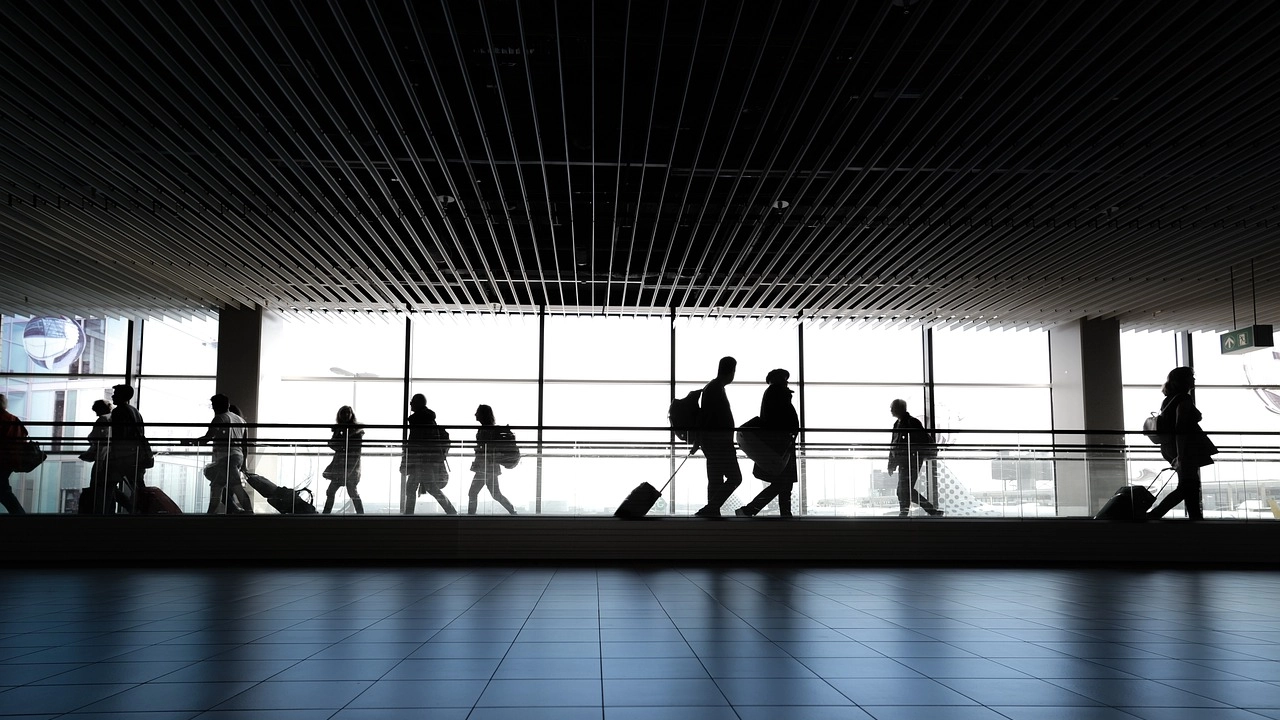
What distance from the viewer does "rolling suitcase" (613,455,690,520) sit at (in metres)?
8.88

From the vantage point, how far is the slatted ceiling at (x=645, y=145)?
5414 millimetres

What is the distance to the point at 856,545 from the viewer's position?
8.83m

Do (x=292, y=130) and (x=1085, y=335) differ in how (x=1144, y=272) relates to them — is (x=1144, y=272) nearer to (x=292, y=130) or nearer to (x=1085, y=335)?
(x=1085, y=335)

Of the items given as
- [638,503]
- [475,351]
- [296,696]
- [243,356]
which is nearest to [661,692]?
[296,696]

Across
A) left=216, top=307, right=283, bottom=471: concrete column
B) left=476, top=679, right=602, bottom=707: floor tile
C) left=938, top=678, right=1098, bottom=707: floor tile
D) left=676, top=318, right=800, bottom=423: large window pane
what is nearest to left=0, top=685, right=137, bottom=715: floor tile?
left=476, top=679, right=602, bottom=707: floor tile

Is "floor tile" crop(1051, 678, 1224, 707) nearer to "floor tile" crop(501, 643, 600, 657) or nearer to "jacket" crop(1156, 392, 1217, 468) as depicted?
"floor tile" crop(501, 643, 600, 657)

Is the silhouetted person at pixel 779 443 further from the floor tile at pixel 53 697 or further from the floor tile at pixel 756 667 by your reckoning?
the floor tile at pixel 53 697

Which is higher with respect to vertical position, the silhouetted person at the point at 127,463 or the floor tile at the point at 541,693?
the silhouetted person at the point at 127,463

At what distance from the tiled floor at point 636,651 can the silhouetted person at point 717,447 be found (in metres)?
2.30

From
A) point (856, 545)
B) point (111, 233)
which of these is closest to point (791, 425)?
point (856, 545)

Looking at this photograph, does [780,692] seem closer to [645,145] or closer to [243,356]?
[645,145]

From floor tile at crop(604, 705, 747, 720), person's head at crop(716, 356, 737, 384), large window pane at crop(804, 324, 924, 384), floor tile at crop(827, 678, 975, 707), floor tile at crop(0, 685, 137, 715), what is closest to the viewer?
floor tile at crop(604, 705, 747, 720)

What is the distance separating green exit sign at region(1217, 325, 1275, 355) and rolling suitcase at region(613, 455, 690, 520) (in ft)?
23.8

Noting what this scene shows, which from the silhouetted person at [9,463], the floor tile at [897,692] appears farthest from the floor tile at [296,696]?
the silhouetted person at [9,463]
